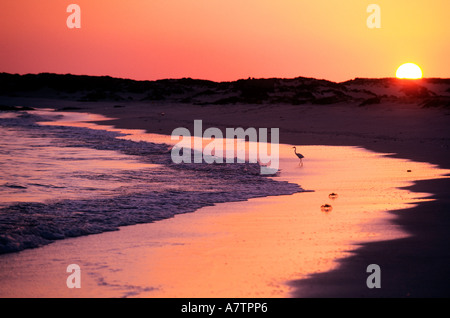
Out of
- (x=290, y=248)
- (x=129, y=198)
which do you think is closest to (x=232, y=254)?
(x=290, y=248)

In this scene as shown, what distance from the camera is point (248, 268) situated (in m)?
6.07

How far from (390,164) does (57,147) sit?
11.8 m

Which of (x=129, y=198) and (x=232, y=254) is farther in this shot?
(x=129, y=198)

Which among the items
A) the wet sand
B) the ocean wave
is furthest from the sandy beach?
the ocean wave

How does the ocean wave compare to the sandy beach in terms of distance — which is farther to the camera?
the ocean wave

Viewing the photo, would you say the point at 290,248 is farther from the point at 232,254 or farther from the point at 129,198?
the point at 129,198

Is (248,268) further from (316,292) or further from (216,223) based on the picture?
(216,223)

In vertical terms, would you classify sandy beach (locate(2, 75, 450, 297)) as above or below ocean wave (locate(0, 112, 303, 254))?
below

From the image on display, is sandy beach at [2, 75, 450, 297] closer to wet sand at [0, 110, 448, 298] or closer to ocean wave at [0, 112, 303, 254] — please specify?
wet sand at [0, 110, 448, 298]

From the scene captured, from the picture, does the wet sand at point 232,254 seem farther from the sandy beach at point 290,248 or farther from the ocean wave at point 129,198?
the ocean wave at point 129,198

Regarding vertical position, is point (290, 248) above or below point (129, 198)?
below

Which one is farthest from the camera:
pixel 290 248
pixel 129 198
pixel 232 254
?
pixel 129 198

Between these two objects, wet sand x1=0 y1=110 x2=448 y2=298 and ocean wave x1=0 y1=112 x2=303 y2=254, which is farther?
ocean wave x1=0 y1=112 x2=303 y2=254
